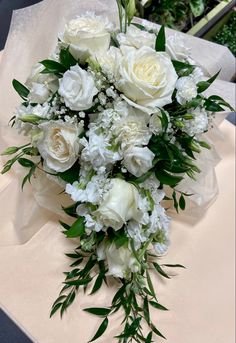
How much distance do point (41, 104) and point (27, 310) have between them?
365 mm

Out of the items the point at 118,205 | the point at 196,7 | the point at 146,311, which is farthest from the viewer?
the point at 196,7

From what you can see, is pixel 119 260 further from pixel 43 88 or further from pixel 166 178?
pixel 43 88

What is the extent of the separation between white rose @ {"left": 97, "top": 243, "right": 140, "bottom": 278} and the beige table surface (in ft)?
0.32

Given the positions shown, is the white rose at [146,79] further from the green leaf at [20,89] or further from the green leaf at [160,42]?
the green leaf at [20,89]

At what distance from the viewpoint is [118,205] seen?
60 centimetres

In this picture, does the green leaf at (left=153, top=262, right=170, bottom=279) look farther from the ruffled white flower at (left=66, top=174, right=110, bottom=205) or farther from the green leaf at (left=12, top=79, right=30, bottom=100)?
the green leaf at (left=12, top=79, right=30, bottom=100)

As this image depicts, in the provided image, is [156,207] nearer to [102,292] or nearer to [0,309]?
A: [102,292]

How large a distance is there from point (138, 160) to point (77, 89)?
143 millimetres

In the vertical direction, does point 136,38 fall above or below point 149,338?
above

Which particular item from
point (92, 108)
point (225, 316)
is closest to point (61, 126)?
point (92, 108)

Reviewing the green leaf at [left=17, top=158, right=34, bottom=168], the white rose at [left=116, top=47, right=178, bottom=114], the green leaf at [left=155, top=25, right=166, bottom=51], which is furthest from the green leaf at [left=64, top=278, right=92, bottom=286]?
the green leaf at [left=155, top=25, right=166, bottom=51]

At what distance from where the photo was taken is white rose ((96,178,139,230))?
604 millimetres

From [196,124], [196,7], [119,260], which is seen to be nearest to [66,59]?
[196,124]

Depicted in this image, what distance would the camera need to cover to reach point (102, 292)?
2.50 ft
